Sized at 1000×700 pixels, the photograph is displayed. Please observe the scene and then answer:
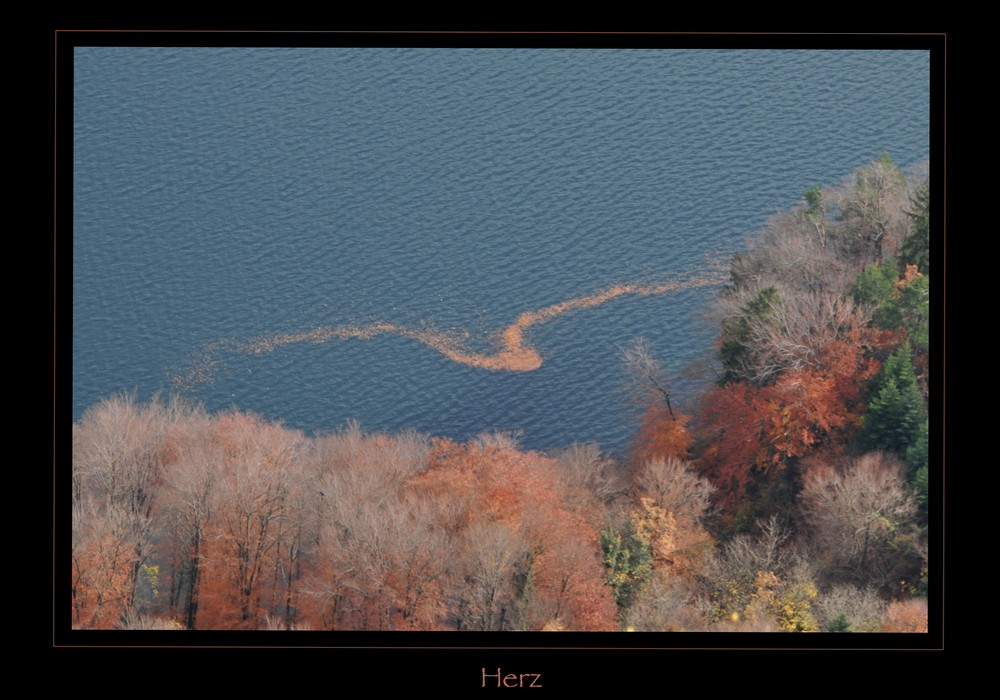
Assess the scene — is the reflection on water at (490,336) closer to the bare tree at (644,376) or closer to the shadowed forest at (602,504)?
the bare tree at (644,376)

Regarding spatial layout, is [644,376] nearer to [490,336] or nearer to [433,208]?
[490,336]

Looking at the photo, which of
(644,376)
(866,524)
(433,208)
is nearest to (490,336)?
(644,376)

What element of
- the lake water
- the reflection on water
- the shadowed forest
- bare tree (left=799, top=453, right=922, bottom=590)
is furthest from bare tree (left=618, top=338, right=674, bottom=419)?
bare tree (left=799, top=453, right=922, bottom=590)

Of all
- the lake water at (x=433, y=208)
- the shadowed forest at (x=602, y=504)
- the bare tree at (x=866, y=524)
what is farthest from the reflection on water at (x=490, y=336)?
the bare tree at (x=866, y=524)

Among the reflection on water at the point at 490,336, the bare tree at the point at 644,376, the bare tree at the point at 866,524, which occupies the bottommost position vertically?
the bare tree at the point at 866,524

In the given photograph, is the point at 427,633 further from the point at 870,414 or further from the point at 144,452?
the point at 870,414

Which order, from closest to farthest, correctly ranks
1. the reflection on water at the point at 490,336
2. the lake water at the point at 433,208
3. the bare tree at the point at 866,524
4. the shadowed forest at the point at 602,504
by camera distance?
the shadowed forest at the point at 602,504, the bare tree at the point at 866,524, the lake water at the point at 433,208, the reflection on water at the point at 490,336
